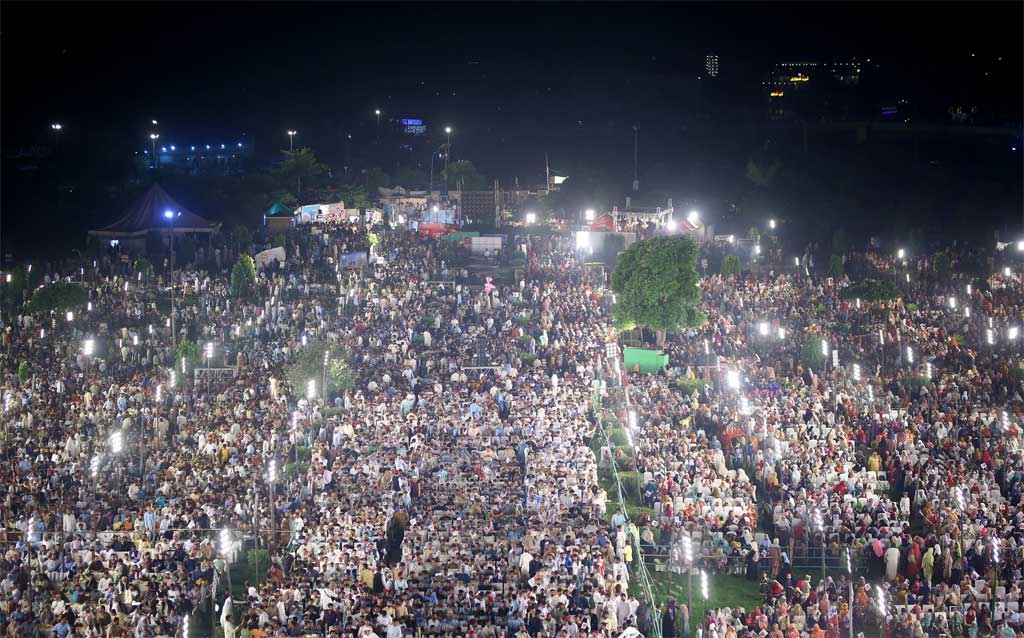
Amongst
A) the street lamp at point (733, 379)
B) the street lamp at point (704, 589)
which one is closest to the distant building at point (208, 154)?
the street lamp at point (733, 379)

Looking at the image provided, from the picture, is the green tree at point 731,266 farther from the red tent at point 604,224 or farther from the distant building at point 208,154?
the distant building at point 208,154

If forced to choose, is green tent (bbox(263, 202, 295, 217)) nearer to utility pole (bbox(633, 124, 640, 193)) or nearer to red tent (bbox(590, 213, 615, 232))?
red tent (bbox(590, 213, 615, 232))

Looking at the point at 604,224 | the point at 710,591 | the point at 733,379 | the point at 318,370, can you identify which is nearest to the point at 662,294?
the point at 733,379

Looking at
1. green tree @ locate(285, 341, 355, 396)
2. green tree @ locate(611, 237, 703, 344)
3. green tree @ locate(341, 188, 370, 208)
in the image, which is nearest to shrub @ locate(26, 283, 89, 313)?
green tree @ locate(285, 341, 355, 396)

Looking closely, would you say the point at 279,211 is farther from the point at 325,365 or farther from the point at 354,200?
the point at 325,365

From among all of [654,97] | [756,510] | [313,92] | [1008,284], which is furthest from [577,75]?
[756,510]

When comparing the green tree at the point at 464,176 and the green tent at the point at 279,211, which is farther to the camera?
the green tree at the point at 464,176
